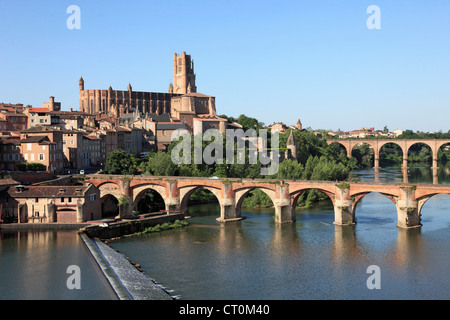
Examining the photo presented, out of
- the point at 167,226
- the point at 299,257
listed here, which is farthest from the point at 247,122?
the point at 299,257

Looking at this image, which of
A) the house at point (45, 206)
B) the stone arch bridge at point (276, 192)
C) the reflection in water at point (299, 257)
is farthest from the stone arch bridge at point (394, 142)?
the house at point (45, 206)

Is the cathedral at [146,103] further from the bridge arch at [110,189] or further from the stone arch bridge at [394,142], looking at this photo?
the bridge arch at [110,189]

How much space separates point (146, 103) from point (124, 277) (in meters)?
95.3

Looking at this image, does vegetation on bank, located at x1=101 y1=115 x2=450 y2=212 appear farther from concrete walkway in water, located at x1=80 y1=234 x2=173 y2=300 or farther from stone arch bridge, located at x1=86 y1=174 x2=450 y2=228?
concrete walkway in water, located at x1=80 y1=234 x2=173 y2=300

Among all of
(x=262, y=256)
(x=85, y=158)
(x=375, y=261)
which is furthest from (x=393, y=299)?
(x=85, y=158)

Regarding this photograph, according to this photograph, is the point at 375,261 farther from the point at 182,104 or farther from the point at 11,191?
the point at 182,104

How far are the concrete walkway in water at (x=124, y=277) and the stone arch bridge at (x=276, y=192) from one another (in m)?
16.6

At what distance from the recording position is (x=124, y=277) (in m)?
31.1

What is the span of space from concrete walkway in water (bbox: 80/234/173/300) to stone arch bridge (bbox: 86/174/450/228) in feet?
54.5

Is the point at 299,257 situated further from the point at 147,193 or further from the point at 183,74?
the point at 183,74

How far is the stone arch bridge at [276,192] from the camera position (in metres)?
45.6

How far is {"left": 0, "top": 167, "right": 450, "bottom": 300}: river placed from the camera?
30.1m

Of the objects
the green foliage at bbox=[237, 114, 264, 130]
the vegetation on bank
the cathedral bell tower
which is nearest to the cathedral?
the cathedral bell tower
